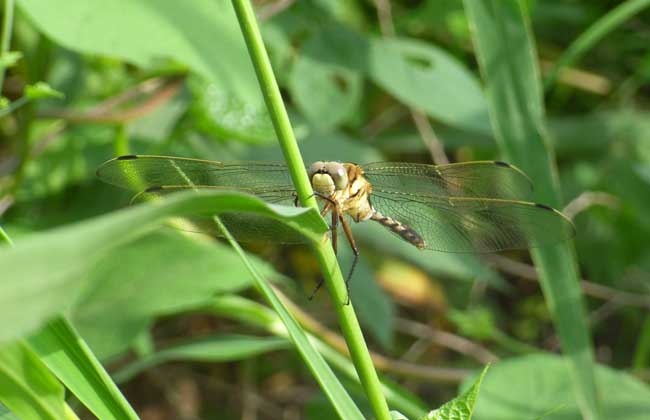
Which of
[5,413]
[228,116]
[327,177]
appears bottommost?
[5,413]

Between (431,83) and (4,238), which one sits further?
(431,83)

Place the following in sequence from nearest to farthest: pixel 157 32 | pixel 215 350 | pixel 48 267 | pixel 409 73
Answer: pixel 48 267
pixel 157 32
pixel 215 350
pixel 409 73

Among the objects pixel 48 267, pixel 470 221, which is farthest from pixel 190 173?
pixel 48 267

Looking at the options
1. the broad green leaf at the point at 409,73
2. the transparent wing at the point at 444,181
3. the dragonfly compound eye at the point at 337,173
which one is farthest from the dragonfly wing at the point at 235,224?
the broad green leaf at the point at 409,73

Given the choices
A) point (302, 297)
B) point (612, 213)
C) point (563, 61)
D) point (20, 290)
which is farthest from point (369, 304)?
point (20, 290)

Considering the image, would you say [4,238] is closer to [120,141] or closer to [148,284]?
[148,284]

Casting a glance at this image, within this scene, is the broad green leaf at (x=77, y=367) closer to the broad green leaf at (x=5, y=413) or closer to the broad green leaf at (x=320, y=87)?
the broad green leaf at (x=5, y=413)

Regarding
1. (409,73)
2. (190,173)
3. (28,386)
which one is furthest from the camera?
(409,73)
